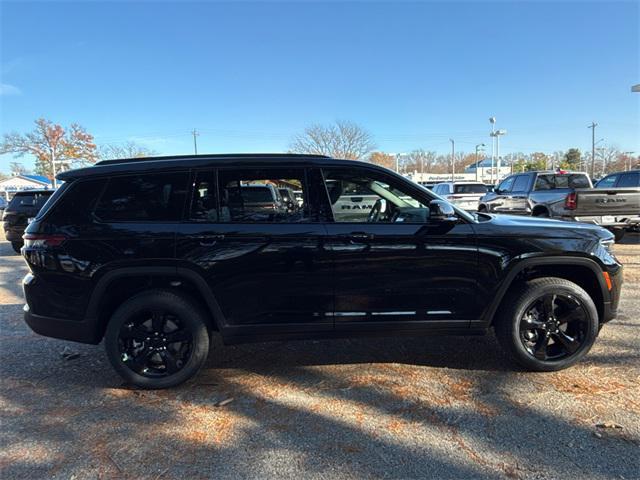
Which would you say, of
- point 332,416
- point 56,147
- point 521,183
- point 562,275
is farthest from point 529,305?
point 56,147

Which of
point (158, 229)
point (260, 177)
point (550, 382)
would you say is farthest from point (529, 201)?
point (158, 229)

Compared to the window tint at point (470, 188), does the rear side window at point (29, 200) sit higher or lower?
lower

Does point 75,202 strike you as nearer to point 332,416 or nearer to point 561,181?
point 332,416

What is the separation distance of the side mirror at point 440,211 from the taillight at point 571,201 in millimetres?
7672

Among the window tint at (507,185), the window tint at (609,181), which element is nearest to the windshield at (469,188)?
the window tint at (507,185)

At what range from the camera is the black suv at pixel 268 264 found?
345cm

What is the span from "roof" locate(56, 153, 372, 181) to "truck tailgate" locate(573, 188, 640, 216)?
8.01 meters

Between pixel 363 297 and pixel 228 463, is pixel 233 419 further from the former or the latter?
pixel 363 297

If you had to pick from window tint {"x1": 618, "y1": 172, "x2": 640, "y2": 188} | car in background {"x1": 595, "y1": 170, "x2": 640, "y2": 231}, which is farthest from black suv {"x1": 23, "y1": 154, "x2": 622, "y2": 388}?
window tint {"x1": 618, "y1": 172, "x2": 640, "y2": 188}

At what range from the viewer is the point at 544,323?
3732 millimetres

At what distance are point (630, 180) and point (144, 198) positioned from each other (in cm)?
1251

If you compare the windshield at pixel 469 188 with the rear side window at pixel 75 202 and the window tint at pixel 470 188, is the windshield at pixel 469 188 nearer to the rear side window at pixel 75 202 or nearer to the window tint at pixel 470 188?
the window tint at pixel 470 188

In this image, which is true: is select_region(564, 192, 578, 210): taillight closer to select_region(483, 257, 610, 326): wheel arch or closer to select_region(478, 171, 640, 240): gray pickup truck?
select_region(478, 171, 640, 240): gray pickup truck

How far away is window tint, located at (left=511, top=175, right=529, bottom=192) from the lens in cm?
1251
